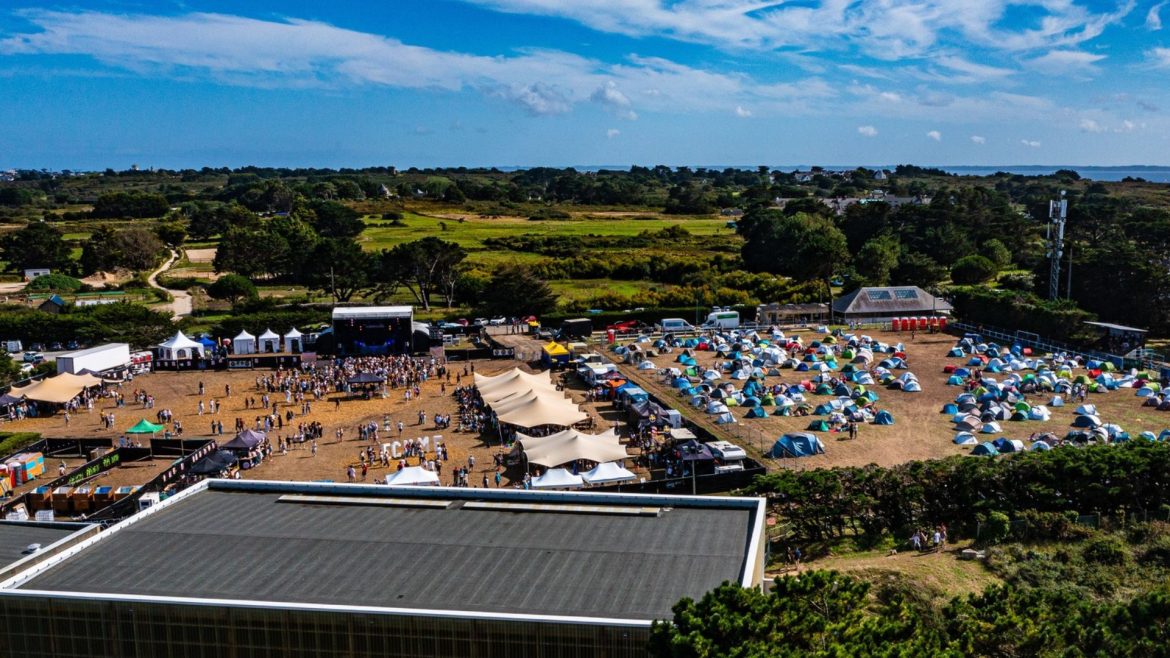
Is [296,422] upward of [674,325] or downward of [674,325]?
downward

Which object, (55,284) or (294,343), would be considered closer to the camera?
(294,343)

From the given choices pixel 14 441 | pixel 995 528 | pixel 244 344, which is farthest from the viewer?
pixel 244 344

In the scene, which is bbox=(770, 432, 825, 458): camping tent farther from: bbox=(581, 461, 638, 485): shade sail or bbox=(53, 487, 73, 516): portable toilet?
bbox=(53, 487, 73, 516): portable toilet

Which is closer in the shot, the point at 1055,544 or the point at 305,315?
A: the point at 1055,544

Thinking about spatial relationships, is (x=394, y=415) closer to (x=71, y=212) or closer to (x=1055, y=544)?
(x=1055, y=544)

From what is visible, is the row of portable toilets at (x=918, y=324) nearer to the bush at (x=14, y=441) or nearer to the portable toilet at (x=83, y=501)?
the portable toilet at (x=83, y=501)

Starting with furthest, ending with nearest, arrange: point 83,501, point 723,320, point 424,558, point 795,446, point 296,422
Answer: point 723,320, point 296,422, point 795,446, point 83,501, point 424,558

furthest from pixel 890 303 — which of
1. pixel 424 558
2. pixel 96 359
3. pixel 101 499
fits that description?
pixel 424 558

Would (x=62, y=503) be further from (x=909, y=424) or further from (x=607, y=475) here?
(x=909, y=424)

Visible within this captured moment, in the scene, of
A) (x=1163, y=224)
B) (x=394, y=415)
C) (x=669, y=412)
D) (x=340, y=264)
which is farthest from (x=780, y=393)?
(x=1163, y=224)
